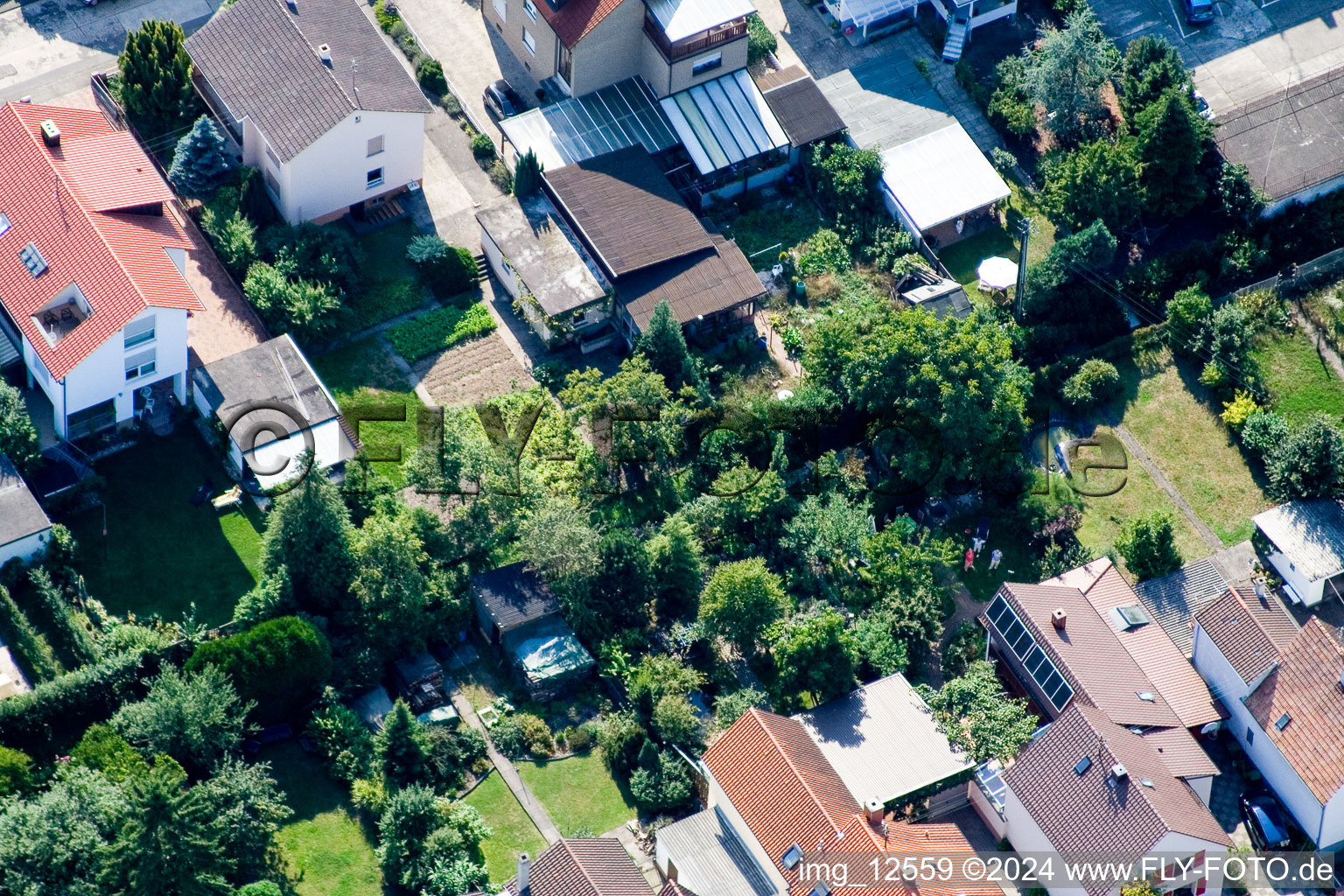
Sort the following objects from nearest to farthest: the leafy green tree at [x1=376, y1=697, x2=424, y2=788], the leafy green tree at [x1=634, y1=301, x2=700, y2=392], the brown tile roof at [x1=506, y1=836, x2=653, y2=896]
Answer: the brown tile roof at [x1=506, y1=836, x2=653, y2=896], the leafy green tree at [x1=376, y1=697, x2=424, y2=788], the leafy green tree at [x1=634, y1=301, x2=700, y2=392]

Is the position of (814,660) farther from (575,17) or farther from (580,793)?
(575,17)

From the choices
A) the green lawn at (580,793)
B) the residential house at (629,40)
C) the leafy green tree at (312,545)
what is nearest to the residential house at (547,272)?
the residential house at (629,40)

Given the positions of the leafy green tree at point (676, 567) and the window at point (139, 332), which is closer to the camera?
the window at point (139, 332)

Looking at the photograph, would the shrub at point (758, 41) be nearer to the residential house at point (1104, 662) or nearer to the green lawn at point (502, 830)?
the residential house at point (1104, 662)

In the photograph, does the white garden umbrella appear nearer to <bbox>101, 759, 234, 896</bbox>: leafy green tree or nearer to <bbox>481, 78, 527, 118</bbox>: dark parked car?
<bbox>481, 78, 527, 118</bbox>: dark parked car

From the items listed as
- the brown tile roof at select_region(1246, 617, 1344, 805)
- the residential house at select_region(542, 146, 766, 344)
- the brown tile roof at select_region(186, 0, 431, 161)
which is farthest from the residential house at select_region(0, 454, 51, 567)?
the brown tile roof at select_region(1246, 617, 1344, 805)

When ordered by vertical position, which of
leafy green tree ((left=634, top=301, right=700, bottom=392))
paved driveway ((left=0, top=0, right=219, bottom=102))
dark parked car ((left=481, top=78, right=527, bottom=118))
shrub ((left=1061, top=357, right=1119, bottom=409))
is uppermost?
paved driveway ((left=0, top=0, right=219, bottom=102))

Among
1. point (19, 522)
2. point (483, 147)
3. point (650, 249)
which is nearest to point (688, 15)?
point (483, 147)

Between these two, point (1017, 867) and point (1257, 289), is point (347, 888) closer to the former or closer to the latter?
point (1017, 867)
